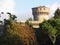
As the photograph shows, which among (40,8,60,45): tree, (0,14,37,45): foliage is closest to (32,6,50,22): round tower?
(40,8,60,45): tree

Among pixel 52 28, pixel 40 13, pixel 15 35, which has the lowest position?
pixel 52 28

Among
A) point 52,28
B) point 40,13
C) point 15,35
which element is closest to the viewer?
point 15,35

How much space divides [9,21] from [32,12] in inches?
1618

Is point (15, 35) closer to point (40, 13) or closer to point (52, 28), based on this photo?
point (52, 28)

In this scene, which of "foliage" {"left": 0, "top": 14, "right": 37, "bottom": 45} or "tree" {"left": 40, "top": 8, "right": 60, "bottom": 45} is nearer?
"foliage" {"left": 0, "top": 14, "right": 37, "bottom": 45}

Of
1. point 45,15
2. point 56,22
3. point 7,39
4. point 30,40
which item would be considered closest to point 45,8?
point 45,15

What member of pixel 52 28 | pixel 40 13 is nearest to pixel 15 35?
pixel 52 28

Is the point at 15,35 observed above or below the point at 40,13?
below

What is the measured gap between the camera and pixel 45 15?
9981 centimetres

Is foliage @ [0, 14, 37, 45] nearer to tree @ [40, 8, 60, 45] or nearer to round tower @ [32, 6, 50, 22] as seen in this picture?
tree @ [40, 8, 60, 45]

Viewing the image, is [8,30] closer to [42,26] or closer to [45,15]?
[42,26]

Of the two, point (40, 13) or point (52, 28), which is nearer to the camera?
point (52, 28)

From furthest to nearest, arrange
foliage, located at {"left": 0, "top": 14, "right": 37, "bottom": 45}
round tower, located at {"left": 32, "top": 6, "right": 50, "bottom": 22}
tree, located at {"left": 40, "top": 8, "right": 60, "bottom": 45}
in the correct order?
round tower, located at {"left": 32, "top": 6, "right": 50, "bottom": 22} < tree, located at {"left": 40, "top": 8, "right": 60, "bottom": 45} < foliage, located at {"left": 0, "top": 14, "right": 37, "bottom": 45}

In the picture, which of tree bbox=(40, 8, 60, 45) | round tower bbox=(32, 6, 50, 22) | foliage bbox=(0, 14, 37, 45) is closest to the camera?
foliage bbox=(0, 14, 37, 45)
